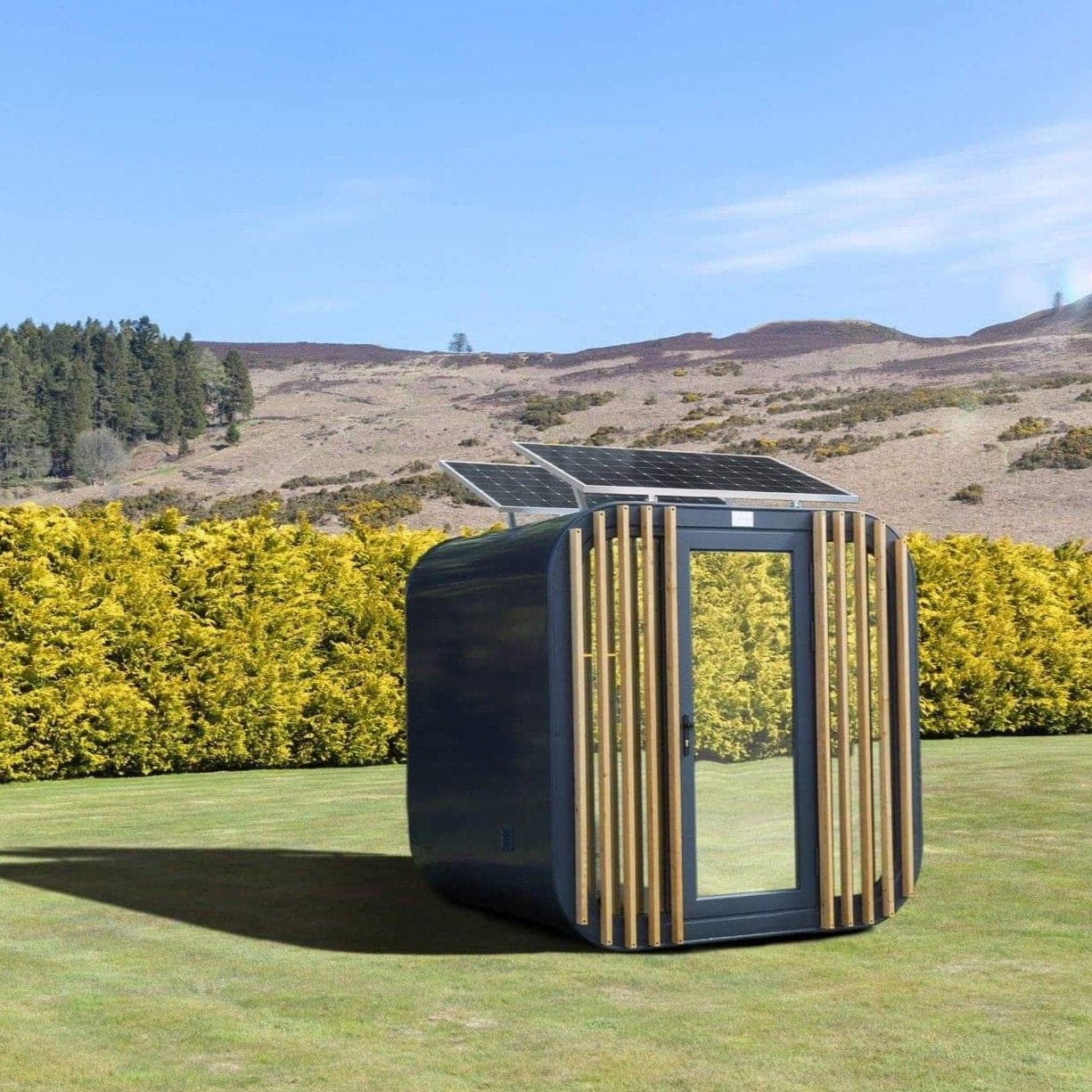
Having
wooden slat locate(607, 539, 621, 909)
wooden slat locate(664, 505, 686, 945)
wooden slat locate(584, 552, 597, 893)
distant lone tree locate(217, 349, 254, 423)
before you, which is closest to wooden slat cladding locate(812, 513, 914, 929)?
wooden slat locate(664, 505, 686, 945)

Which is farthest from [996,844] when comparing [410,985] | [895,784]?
[410,985]

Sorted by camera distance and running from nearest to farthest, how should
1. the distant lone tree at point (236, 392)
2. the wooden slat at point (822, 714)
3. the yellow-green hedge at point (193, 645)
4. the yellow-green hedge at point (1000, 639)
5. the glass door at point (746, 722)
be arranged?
the glass door at point (746, 722), the wooden slat at point (822, 714), the yellow-green hedge at point (193, 645), the yellow-green hedge at point (1000, 639), the distant lone tree at point (236, 392)

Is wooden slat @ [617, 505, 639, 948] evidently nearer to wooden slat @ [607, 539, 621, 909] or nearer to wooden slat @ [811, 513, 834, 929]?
wooden slat @ [607, 539, 621, 909]

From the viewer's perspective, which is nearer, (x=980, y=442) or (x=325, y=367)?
(x=980, y=442)

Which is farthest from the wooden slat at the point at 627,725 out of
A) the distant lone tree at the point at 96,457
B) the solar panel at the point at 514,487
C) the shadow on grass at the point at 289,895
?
the distant lone tree at the point at 96,457

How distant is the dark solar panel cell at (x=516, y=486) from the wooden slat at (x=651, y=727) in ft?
19.6

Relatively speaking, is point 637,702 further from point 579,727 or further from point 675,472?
point 675,472

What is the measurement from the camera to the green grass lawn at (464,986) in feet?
17.0

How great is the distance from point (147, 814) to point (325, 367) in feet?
362

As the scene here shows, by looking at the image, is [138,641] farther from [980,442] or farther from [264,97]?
[980,442]

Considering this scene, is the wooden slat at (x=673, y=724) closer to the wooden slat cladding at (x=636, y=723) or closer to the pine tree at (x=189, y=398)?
the wooden slat cladding at (x=636, y=723)

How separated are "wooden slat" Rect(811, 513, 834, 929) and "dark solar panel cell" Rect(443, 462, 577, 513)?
19.2ft

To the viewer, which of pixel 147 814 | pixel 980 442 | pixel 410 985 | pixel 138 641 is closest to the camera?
pixel 410 985

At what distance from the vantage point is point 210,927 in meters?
7.74
